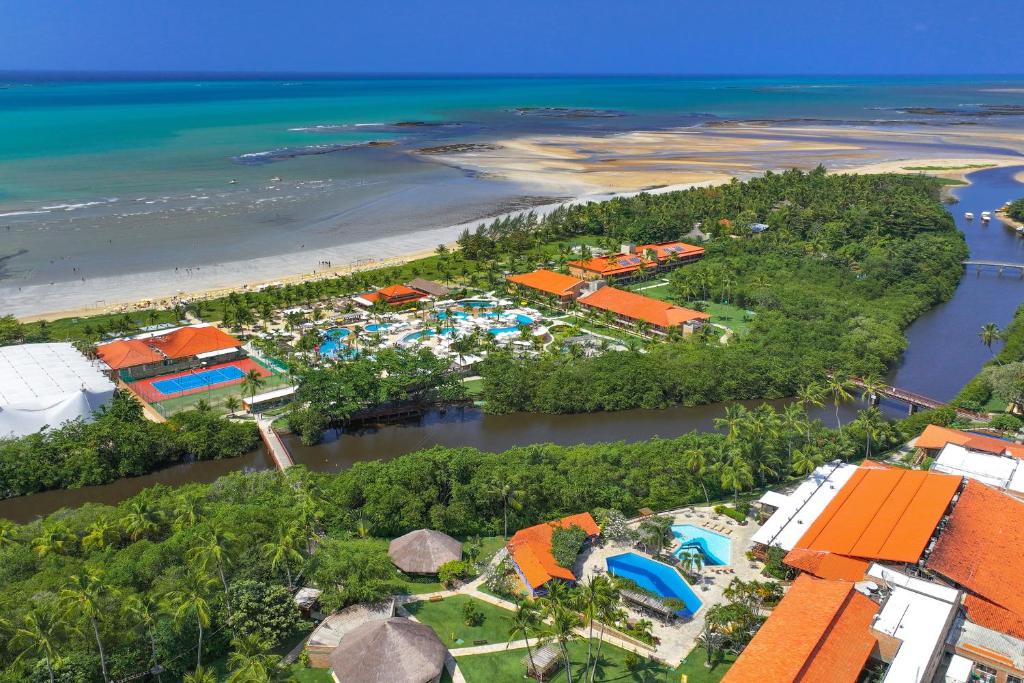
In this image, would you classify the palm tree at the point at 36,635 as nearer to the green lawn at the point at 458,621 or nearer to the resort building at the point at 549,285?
the green lawn at the point at 458,621

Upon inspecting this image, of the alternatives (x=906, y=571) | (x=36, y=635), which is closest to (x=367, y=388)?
(x=36, y=635)

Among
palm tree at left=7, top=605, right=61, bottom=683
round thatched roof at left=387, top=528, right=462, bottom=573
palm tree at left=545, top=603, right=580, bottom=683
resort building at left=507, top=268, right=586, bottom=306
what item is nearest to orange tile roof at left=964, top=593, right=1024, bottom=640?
palm tree at left=545, top=603, right=580, bottom=683

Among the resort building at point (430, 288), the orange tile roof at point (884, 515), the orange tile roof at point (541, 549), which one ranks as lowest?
the resort building at point (430, 288)

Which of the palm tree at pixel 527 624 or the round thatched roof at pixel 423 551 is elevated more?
the palm tree at pixel 527 624

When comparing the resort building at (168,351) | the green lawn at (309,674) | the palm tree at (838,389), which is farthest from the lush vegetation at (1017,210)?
the green lawn at (309,674)

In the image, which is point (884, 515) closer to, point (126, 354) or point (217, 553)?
point (217, 553)

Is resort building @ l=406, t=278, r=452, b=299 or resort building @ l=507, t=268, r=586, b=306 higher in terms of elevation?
resort building @ l=507, t=268, r=586, b=306

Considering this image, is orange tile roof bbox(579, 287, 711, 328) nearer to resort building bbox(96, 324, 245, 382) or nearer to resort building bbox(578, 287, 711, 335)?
resort building bbox(578, 287, 711, 335)
